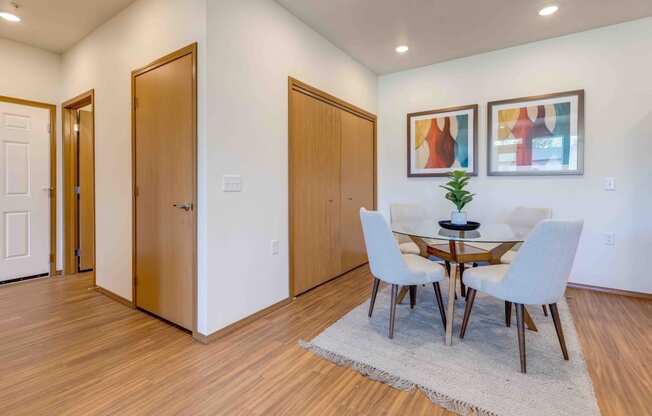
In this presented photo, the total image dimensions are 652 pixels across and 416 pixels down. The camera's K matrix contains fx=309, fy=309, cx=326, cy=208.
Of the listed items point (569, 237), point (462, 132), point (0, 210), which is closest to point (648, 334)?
point (569, 237)

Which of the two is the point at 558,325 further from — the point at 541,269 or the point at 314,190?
the point at 314,190

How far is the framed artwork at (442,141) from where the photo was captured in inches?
148

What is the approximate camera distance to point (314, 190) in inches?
126

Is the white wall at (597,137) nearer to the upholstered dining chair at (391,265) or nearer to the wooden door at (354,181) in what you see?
the wooden door at (354,181)

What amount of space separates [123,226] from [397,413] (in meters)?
2.71

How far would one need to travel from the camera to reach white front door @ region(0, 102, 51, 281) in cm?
336

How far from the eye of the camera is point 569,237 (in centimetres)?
166

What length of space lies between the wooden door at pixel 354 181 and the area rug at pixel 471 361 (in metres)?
1.32

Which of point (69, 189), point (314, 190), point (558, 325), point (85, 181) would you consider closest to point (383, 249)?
point (558, 325)

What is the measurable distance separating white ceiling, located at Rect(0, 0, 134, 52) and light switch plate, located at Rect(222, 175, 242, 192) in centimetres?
180

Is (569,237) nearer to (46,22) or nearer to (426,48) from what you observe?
(426,48)

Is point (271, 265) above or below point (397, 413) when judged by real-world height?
above

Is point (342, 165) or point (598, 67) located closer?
point (598, 67)

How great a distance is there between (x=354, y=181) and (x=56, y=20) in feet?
11.1
